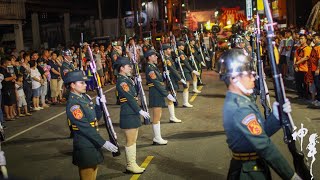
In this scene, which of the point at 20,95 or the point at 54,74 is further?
the point at 54,74

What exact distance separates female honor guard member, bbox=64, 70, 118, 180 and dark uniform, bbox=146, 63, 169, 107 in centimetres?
345

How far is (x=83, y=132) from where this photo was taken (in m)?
5.23

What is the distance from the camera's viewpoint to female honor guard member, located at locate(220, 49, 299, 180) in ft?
11.8

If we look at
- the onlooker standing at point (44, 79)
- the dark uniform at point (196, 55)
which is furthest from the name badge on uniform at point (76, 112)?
the dark uniform at point (196, 55)

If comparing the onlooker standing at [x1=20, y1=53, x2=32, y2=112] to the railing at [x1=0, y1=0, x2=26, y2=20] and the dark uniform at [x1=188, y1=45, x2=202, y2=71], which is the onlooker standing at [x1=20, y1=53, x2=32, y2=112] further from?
the railing at [x1=0, y1=0, x2=26, y2=20]

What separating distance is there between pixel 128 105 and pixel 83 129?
6.59 ft

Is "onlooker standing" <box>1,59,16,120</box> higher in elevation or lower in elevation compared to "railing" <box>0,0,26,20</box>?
lower

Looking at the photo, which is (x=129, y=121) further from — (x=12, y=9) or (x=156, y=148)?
(x=12, y=9)

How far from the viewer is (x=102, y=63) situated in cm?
1925

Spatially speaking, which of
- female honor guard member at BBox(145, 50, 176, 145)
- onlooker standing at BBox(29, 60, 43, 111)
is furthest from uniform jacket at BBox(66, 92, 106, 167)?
onlooker standing at BBox(29, 60, 43, 111)

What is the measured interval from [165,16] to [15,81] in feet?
80.8

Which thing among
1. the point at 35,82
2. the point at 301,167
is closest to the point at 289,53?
the point at 35,82

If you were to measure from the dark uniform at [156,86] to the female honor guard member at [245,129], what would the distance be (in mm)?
4896

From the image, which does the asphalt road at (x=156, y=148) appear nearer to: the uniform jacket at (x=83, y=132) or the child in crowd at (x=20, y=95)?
the child in crowd at (x=20, y=95)
